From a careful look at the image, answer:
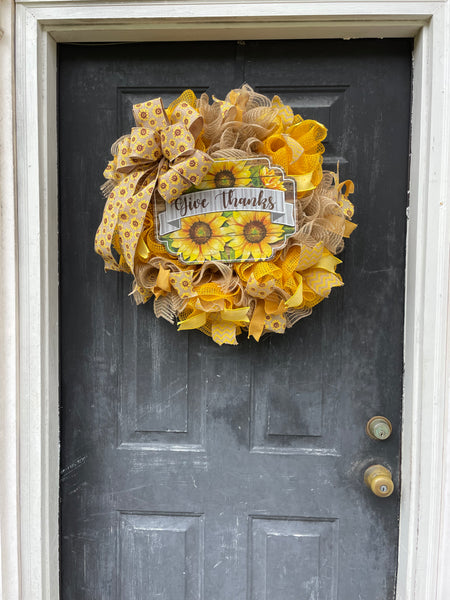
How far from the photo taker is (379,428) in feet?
3.71

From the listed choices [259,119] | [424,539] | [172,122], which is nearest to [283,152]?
[259,119]

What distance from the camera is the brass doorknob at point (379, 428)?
44.5 inches

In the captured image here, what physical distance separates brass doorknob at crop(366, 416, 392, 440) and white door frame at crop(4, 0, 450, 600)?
56 mm

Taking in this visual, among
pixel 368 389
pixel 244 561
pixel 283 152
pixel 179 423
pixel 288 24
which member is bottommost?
pixel 244 561

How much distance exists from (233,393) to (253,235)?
468mm

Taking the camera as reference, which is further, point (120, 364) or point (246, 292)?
point (120, 364)

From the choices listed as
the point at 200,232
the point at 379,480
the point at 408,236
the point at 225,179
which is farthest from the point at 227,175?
the point at 379,480

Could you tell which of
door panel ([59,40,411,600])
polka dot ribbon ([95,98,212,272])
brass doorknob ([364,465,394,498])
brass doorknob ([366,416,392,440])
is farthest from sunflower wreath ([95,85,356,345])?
brass doorknob ([364,465,394,498])

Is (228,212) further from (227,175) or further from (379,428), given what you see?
(379,428)

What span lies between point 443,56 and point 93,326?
1186 mm

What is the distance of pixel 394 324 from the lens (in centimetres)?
116

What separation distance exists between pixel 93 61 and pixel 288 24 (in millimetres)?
559

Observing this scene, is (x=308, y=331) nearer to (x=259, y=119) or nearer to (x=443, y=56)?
(x=259, y=119)

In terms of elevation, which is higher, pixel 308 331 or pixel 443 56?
pixel 443 56
